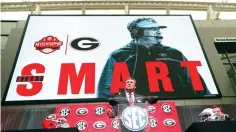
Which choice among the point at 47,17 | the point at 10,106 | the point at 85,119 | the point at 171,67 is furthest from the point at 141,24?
the point at 10,106

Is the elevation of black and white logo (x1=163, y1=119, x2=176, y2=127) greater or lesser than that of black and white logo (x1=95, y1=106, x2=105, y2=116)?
lesser

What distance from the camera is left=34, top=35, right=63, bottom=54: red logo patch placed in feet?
26.1

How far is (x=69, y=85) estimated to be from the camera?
7.09 meters

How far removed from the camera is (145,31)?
8461 millimetres

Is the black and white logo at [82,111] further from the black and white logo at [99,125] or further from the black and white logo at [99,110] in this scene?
the black and white logo at [99,125]

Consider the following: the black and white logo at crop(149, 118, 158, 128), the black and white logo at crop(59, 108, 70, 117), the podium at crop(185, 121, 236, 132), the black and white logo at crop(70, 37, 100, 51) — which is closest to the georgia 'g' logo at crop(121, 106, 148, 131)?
the podium at crop(185, 121, 236, 132)

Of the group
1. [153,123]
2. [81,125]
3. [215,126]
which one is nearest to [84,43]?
[81,125]

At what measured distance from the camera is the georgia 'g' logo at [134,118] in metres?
3.55

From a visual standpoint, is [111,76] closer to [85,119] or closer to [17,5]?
[85,119]

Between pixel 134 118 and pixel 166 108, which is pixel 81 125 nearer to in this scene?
pixel 166 108

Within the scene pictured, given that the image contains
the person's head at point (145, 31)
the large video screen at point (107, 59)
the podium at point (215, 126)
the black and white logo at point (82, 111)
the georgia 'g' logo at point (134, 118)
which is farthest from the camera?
the person's head at point (145, 31)

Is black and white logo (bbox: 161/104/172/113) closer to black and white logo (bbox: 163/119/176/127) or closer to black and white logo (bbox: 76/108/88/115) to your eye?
black and white logo (bbox: 163/119/176/127)

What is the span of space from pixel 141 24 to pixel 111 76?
225cm

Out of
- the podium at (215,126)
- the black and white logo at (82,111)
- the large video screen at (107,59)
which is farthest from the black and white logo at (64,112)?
the podium at (215,126)
